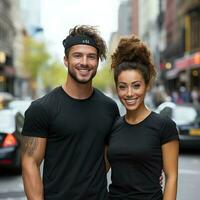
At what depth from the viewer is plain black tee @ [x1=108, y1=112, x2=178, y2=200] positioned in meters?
3.63

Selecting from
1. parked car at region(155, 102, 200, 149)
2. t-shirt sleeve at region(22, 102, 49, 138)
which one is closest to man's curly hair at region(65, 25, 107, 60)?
t-shirt sleeve at region(22, 102, 49, 138)

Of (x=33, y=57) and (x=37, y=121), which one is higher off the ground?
(x=33, y=57)

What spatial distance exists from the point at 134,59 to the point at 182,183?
22.9 feet

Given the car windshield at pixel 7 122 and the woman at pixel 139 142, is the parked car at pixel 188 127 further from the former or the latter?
the woman at pixel 139 142

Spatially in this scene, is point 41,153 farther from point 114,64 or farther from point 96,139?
point 114,64

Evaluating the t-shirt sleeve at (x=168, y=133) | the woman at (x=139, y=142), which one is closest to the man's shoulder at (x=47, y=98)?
the woman at (x=139, y=142)

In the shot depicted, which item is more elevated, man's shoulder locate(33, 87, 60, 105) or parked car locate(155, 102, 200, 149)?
man's shoulder locate(33, 87, 60, 105)

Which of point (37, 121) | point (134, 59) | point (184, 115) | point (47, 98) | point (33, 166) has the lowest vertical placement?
point (184, 115)

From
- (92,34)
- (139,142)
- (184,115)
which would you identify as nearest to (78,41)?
(92,34)

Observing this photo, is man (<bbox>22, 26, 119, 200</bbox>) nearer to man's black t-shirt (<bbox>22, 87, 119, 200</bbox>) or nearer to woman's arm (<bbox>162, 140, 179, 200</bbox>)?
man's black t-shirt (<bbox>22, 87, 119, 200</bbox>)

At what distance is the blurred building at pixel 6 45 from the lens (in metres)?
65.2

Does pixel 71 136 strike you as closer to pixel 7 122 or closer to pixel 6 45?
pixel 7 122

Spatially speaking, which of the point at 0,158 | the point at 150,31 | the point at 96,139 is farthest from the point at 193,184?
the point at 150,31

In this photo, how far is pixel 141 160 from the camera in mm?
3629
